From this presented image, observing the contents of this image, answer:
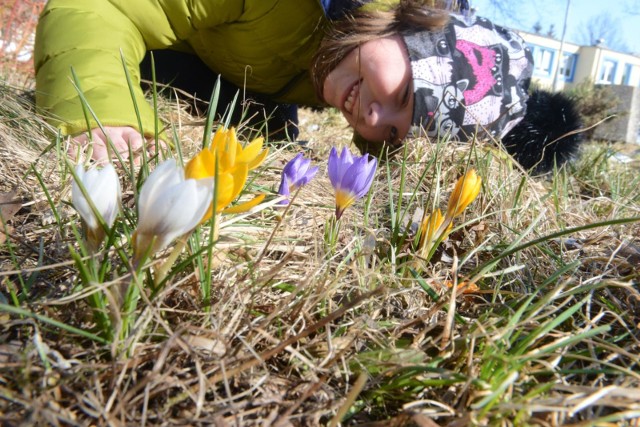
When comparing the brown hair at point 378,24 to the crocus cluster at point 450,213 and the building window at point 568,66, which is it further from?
the building window at point 568,66

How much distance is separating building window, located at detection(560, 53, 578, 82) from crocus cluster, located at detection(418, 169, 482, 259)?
97.2 ft

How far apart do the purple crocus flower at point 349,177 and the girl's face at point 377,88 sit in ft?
2.90

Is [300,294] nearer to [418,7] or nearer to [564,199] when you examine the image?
[564,199]

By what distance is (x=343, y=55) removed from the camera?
5.74ft

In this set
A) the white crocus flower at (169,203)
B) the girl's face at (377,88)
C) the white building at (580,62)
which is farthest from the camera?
the white building at (580,62)

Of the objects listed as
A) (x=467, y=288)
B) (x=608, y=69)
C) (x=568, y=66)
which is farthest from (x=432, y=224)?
(x=608, y=69)

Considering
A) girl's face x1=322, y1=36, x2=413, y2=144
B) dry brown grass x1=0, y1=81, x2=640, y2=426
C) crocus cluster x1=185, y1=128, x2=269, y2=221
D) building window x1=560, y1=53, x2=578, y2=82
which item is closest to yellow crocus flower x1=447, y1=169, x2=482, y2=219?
dry brown grass x1=0, y1=81, x2=640, y2=426

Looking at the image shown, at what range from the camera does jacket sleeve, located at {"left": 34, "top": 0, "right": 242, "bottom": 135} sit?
51.3 inches

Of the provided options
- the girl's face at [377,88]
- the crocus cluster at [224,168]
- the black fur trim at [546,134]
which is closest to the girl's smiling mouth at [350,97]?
the girl's face at [377,88]

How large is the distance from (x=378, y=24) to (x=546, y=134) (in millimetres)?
1020

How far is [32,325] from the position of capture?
0.48 m

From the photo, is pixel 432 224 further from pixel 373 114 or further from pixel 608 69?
pixel 608 69

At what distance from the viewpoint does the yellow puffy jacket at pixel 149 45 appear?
53.4 inches

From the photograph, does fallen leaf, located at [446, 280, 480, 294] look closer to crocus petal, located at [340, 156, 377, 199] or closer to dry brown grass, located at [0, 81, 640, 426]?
dry brown grass, located at [0, 81, 640, 426]
